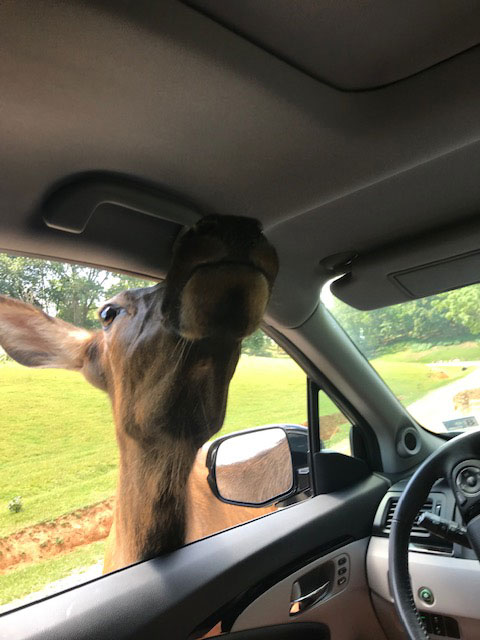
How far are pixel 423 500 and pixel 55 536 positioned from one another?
1.20 metres

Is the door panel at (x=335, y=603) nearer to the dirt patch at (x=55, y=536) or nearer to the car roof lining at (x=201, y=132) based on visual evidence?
the dirt patch at (x=55, y=536)

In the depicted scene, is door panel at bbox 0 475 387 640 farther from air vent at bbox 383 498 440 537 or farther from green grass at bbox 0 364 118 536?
green grass at bbox 0 364 118 536

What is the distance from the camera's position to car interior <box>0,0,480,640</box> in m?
1.00

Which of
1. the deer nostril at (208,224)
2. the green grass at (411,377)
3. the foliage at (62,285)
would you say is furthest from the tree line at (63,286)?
the green grass at (411,377)

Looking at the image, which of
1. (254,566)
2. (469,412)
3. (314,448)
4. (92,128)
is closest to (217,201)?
(92,128)

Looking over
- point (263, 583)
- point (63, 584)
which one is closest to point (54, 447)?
point (63, 584)

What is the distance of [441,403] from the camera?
2598mm

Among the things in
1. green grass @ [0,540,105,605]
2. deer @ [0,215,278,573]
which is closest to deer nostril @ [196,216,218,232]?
deer @ [0,215,278,573]

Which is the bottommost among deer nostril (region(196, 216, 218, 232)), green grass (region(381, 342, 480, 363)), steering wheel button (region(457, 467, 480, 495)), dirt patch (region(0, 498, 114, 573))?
dirt patch (region(0, 498, 114, 573))

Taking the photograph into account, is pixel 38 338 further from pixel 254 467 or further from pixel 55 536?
pixel 254 467

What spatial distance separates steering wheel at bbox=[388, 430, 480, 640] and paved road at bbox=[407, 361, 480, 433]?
2.79 ft

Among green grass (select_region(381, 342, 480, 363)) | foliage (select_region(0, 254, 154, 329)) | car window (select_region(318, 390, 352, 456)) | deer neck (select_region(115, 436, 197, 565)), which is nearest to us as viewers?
foliage (select_region(0, 254, 154, 329))

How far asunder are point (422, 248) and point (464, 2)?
1206mm

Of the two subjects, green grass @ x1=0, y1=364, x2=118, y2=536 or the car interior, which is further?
green grass @ x1=0, y1=364, x2=118, y2=536
